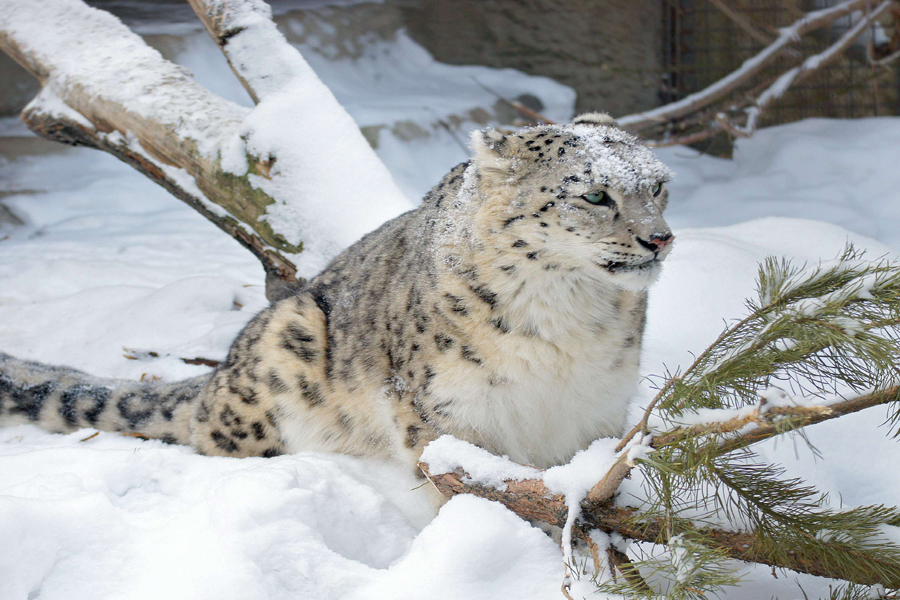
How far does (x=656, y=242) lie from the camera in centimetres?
208

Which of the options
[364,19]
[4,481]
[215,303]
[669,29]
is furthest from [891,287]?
[364,19]

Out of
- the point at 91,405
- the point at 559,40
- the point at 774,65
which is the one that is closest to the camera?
the point at 91,405

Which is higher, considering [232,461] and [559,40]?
[559,40]

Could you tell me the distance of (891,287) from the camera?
1.28 m

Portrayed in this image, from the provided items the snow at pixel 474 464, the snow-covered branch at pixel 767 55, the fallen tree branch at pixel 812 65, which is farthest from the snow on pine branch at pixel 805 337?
the fallen tree branch at pixel 812 65

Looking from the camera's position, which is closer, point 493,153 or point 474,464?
point 474,464

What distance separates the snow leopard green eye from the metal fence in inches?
310

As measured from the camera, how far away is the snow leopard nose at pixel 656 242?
208cm

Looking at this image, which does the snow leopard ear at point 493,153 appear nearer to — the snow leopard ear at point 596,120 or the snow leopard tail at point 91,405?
the snow leopard ear at point 596,120

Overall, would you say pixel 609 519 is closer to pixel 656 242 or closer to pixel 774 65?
pixel 656 242

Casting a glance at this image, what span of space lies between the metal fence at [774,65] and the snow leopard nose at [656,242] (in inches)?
312

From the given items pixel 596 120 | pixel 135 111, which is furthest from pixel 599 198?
pixel 135 111

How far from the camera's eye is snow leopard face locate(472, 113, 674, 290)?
6.95 ft

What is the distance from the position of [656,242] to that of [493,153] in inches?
25.1
